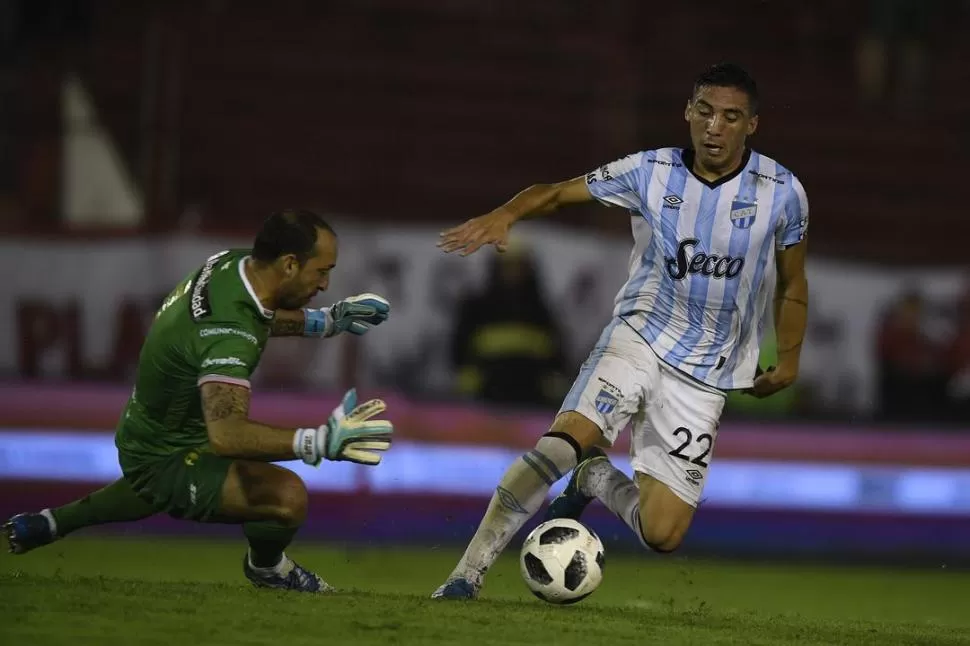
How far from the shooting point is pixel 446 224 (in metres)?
12.6

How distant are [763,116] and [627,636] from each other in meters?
9.91

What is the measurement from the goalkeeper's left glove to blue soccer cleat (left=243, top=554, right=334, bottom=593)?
105 cm

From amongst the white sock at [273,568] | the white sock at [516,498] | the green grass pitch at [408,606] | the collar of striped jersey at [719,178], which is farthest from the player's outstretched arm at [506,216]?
the white sock at [273,568]

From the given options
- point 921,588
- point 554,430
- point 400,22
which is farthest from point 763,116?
point 554,430

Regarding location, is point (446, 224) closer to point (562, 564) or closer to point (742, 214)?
point (742, 214)

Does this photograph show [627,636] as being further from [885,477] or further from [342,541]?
[885,477]

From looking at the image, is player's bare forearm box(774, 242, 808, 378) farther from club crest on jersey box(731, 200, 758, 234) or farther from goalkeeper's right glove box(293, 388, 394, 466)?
goalkeeper's right glove box(293, 388, 394, 466)

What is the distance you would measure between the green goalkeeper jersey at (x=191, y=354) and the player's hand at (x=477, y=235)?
82 centimetres

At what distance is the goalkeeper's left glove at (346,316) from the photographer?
702cm

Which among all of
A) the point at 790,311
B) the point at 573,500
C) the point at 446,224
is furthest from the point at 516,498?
Answer: the point at 446,224

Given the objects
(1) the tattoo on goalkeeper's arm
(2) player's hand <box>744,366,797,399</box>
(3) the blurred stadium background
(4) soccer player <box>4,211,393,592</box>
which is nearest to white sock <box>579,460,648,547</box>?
(2) player's hand <box>744,366,797,399</box>

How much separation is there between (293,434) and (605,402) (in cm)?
145

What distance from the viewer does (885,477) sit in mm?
11375

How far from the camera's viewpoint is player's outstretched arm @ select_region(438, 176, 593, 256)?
21.0ft
